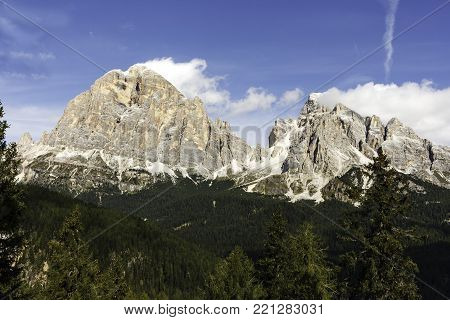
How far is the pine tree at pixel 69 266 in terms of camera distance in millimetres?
30167

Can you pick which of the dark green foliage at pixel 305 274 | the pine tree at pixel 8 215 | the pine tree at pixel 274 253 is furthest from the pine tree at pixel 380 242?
the pine tree at pixel 8 215

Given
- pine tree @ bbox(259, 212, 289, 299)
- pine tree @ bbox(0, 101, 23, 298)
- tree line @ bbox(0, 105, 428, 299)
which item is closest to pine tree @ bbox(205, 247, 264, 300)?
tree line @ bbox(0, 105, 428, 299)

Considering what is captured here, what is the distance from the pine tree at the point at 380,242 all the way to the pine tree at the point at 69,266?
1716cm

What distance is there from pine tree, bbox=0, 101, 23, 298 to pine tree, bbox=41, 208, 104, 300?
9.94 m

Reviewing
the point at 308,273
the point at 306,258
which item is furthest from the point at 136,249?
the point at 308,273

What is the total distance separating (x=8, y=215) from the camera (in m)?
19.4

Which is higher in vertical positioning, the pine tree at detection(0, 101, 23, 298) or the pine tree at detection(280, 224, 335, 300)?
the pine tree at detection(0, 101, 23, 298)

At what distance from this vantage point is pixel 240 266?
103ft

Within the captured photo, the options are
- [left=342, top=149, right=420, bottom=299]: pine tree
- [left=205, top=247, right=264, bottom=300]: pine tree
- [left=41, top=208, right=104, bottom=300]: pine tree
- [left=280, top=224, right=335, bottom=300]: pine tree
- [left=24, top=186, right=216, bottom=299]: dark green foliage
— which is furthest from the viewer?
[left=24, top=186, right=216, bottom=299]: dark green foliage

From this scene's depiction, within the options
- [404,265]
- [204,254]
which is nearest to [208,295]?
[404,265]

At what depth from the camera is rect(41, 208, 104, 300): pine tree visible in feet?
99.0

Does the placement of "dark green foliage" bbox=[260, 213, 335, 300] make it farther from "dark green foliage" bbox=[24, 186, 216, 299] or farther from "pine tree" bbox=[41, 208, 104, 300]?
"dark green foliage" bbox=[24, 186, 216, 299]
